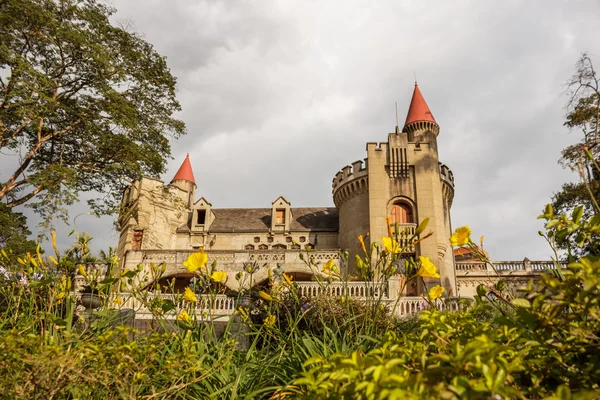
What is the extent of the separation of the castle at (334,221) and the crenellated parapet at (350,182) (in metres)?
0.06

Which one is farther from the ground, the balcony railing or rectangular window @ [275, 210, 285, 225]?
rectangular window @ [275, 210, 285, 225]

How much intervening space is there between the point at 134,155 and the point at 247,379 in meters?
14.9

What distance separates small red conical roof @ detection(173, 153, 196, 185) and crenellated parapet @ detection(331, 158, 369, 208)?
1396cm

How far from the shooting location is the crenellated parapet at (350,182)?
24.5m

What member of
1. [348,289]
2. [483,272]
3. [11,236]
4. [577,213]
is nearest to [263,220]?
[483,272]

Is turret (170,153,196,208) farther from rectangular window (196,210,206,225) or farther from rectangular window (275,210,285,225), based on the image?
rectangular window (275,210,285,225)

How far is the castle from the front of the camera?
22719mm

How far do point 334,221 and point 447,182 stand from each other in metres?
8.01

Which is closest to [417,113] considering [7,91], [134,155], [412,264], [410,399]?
→ [134,155]

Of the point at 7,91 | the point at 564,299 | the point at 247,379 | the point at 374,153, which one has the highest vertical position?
the point at 374,153

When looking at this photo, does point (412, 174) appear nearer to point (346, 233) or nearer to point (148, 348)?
point (346, 233)

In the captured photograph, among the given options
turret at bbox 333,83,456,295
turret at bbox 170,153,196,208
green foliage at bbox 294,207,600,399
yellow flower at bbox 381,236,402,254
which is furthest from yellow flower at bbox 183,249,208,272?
turret at bbox 170,153,196,208

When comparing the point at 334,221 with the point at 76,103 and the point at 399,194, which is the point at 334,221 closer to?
the point at 399,194

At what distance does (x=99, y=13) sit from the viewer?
15.9m
